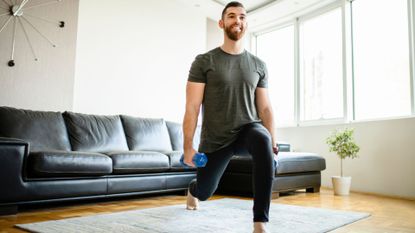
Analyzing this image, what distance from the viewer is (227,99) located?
1687 millimetres

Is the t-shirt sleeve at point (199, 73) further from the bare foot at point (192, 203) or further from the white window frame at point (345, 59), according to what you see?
the white window frame at point (345, 59)

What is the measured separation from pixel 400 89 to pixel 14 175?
396cm

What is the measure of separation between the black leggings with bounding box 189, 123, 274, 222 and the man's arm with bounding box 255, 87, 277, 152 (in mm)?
84

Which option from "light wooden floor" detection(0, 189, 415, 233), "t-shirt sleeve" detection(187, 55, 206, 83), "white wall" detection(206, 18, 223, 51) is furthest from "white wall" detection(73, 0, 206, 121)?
"t-shirt sleeve" detection(187, 55, 206, 83)

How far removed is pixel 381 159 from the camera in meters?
3.96

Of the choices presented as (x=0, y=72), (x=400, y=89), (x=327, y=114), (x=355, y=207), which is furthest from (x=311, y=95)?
(x=0, y=72)

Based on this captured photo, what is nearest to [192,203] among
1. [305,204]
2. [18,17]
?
[305,204]

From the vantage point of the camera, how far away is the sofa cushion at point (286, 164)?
3372 mm

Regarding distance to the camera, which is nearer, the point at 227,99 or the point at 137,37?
the point at 227,99

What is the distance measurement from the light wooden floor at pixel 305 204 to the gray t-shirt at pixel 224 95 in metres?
0.84

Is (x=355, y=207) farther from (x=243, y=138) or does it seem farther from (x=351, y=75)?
(x=351, y=75)

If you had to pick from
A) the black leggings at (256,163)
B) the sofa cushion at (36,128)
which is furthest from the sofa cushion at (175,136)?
the black leggings at (256,163)

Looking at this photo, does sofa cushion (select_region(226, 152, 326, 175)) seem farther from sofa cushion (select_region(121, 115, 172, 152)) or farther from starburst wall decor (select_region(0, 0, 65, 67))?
starburst wall decor (select_region(0, 0, 65, 67))

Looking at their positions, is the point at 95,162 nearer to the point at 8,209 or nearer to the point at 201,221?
the point at 8,209
